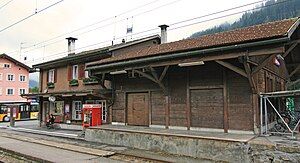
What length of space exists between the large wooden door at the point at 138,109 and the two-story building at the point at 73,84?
1553 millimetres

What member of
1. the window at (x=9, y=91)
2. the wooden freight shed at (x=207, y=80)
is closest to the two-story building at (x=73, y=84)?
the wooden freight shed at (x=207, y=80)

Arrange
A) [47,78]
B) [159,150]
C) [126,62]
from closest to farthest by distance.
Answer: [159,150], [126,62], [47,78]

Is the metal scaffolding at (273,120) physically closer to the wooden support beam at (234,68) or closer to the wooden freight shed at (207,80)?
the wooden freight shed at (207,80)

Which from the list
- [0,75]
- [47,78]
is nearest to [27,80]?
[0,75]

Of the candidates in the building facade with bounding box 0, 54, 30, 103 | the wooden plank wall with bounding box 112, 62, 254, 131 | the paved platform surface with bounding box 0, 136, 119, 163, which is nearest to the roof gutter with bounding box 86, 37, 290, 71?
the wooden plank wall with bounding box 112, 62, 254, 131

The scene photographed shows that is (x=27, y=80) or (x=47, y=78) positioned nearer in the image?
(x=47, y=78)

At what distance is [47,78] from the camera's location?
24.3 meters

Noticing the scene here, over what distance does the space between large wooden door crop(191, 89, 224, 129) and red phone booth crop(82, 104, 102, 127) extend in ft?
22.1

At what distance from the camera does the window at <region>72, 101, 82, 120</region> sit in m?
20.9

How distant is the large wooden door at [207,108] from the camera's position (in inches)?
488

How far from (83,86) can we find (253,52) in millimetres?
13382

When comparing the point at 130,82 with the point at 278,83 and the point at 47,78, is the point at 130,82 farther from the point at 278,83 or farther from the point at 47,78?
the point at 47,78

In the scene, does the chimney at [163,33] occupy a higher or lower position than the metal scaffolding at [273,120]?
higher

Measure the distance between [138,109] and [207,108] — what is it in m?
4.42
